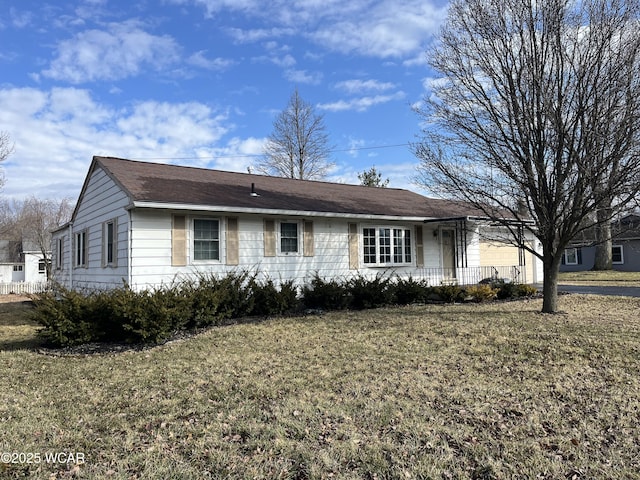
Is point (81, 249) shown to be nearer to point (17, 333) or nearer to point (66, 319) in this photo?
point (17, 333)

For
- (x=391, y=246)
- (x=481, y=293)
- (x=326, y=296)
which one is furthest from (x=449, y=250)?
(x=326, y=296)

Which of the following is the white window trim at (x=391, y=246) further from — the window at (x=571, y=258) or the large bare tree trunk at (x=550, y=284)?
the window at (x=571, y=258)

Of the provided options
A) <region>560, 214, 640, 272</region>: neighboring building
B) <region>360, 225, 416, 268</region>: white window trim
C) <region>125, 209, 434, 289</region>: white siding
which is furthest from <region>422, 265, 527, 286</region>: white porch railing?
<region>560, 214, 640, 272</region>: neighboring building

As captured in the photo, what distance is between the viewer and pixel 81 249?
49.5ft

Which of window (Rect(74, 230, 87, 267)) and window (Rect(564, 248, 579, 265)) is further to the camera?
window (Rect(564, 248, 579, 265))

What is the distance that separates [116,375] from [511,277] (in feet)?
52.4

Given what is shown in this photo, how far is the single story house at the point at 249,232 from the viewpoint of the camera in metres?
11.1

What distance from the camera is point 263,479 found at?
3240 mm

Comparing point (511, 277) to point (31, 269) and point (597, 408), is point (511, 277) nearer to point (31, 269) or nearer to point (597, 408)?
point (597, 408)

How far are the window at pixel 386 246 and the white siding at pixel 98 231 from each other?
24.0 ft

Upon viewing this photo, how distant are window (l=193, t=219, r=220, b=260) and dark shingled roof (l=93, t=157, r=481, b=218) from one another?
636 millimetres

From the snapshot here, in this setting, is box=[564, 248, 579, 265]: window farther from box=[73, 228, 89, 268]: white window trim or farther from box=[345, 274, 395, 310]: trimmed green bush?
box=[73, 228, 89, 268]: white window trim

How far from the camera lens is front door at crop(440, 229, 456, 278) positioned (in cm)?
1655

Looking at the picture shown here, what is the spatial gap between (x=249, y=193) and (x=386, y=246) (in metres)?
4.94
